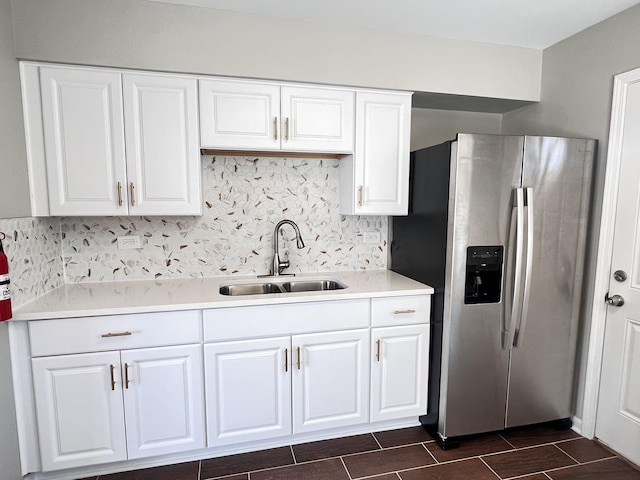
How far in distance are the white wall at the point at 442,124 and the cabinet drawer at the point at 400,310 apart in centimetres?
123

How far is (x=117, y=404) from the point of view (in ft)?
5.81

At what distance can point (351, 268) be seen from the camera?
2.71 m

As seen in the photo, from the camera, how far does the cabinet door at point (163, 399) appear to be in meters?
1.78

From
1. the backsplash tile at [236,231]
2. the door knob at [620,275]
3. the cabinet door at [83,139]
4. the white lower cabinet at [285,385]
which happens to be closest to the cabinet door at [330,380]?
the white lower cabinet at [285,385]

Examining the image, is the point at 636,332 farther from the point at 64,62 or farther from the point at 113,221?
the point at 64,62

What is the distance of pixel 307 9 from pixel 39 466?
8.93ft

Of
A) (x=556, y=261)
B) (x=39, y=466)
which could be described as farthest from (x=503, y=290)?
(x=39, y=466)

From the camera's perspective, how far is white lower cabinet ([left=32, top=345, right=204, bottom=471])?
1704 millimetres

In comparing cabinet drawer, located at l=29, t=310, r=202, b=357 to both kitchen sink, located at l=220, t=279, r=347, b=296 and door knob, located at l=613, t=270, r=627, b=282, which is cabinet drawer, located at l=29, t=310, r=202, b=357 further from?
door knob, located at l=613, t=270, r=627, b=282

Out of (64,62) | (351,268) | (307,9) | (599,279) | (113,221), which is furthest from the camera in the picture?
(351,268)

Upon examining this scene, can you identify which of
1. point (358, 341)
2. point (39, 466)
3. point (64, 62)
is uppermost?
point (64, 62)

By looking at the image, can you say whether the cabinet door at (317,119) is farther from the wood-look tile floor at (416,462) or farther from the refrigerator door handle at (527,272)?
the wood-look tile floor at (416,462)

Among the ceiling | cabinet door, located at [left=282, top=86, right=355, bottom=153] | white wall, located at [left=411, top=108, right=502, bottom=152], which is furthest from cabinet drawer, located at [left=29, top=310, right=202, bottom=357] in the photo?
white wall, located at [left=411, top=108, right=502, bottom=152]

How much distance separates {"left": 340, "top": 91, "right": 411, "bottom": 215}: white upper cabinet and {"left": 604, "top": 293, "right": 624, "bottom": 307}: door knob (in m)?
1.26
